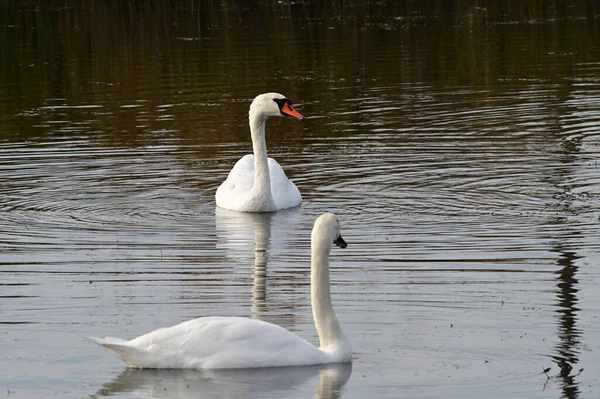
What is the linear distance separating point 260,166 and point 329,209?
1.15 meters

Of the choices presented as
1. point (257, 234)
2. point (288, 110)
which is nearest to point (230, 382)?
point (257, 234)

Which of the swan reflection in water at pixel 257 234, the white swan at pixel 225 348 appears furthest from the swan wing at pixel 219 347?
the swan reflection in water at pixel 257 234

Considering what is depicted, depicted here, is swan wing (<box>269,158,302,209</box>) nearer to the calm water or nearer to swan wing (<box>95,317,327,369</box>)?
the calm water

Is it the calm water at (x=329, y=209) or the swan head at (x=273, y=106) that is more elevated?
the swan head at (x=273, y=106)

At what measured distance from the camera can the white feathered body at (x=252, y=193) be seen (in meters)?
15.0

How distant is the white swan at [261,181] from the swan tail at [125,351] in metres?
6.65

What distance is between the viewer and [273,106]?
15438mm

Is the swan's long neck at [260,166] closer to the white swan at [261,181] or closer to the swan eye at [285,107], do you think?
the white swan at [261,181]

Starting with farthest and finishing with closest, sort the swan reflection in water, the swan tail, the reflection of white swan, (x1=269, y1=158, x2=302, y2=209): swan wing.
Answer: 1. (x1=269, y1=158, x2=302, y2=209): swan wing
2. the swan reflection in water
3. the swan tail
4. the reflection of white swan

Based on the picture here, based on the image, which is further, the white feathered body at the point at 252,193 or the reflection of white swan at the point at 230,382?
the white feathered body at the point at 252,193

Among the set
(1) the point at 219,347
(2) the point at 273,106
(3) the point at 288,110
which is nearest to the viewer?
(1) the point at 219,347

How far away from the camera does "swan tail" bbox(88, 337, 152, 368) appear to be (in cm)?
816

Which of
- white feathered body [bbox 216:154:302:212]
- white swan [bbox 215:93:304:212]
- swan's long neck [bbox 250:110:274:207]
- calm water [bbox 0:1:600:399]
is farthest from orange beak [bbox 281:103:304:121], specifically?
calm water [bbox 0:1:600:399]

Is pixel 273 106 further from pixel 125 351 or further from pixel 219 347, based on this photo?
pixel 125 351
